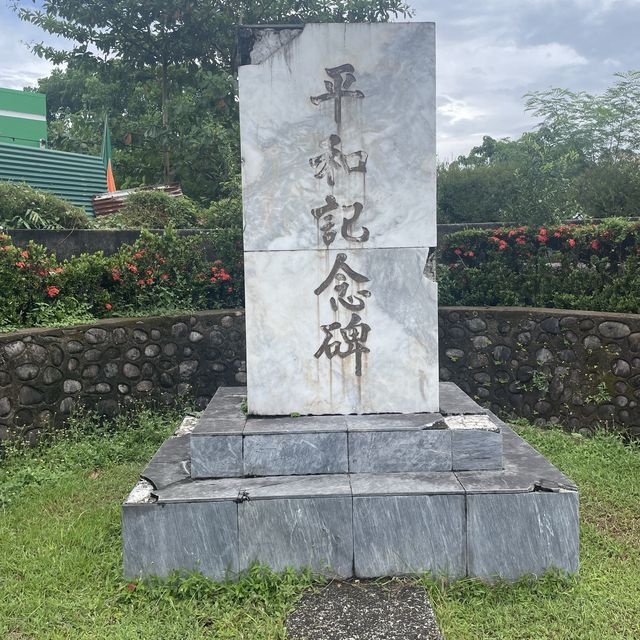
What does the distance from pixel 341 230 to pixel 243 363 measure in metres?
2.93

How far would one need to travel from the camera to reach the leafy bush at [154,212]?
7.50 metres

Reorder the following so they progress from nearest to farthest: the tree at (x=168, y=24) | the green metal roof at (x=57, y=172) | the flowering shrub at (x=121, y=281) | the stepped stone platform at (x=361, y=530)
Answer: the stepped stone platform at (x=361, y=530) → the flowering shrub at (x=121, y=281) → the green metal roof at (x=57, y=172) → the tree at (x=168, y=24)

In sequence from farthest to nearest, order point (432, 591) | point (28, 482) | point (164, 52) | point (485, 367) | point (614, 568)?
point (164, 52), point (485, 367), point (28, 482), point (614, 568), point (432, 591)

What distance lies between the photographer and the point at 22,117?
10953 mm

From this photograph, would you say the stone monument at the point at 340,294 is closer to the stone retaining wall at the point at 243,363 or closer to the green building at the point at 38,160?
the stone retaining wall at the point at 243,363

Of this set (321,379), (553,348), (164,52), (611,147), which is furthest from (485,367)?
Result: (611,147)

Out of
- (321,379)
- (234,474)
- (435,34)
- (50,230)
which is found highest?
(435,34)

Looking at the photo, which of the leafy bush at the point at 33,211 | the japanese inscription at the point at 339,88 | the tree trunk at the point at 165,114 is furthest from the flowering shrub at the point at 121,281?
the tree trunk at the point at 165,114

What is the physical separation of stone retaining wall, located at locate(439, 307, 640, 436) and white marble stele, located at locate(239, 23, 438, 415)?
2.51 metres

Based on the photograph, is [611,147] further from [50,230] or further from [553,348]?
[50,230]

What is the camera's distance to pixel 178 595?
2.84 metres

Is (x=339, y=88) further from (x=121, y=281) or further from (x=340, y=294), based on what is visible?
(x=121, y=281)

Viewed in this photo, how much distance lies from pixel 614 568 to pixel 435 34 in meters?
2.94

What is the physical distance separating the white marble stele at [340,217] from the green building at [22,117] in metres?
9.10
